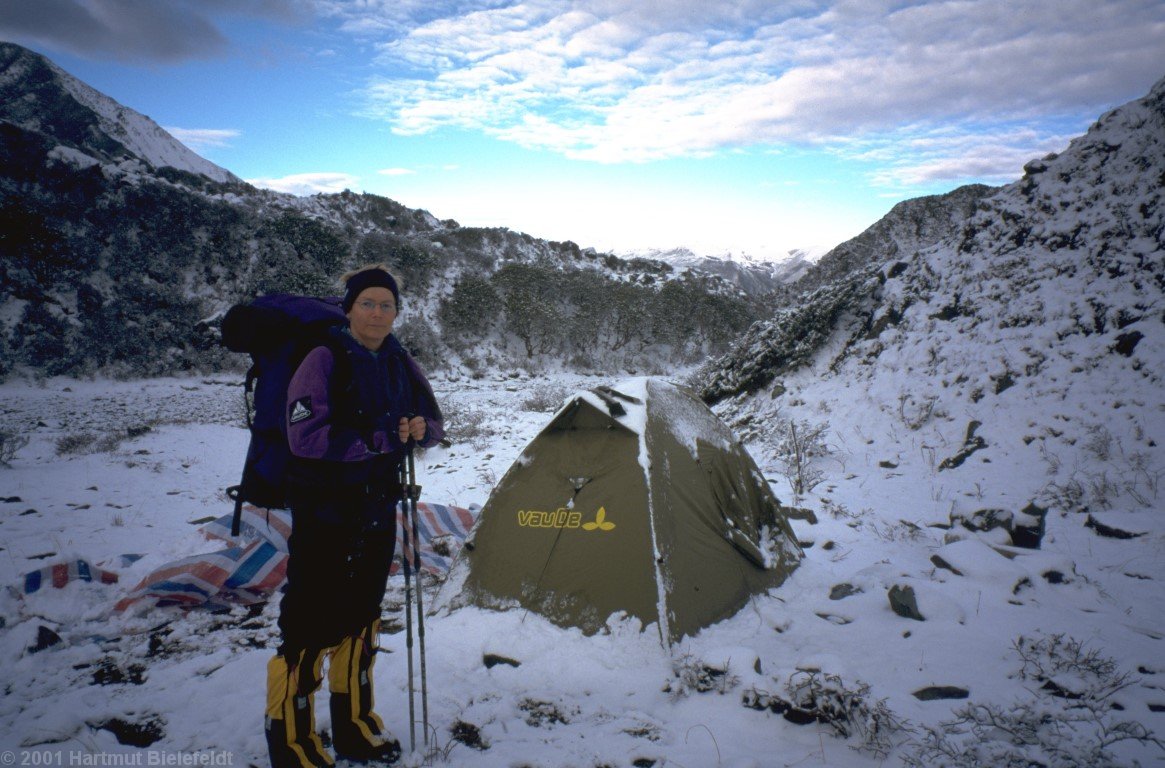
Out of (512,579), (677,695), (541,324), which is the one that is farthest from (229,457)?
(541,324)

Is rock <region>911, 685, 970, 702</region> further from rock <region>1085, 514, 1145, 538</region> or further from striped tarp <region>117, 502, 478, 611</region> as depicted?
striped tarp <region>117, 502, 478, 611</region>

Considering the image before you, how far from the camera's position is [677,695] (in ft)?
10.2

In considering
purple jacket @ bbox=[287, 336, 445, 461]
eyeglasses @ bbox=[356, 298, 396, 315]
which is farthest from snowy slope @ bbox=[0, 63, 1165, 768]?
eyeglasses @ bbox=[356, 298, 396, 315]

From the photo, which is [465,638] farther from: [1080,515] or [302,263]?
[302,263]

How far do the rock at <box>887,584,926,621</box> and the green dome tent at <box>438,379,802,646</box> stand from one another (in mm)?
892

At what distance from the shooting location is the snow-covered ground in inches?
105

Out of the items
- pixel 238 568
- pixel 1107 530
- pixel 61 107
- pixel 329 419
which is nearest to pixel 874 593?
pixel 1107 530

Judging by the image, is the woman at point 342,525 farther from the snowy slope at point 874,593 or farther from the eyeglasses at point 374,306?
the snowy slope at point 874,593

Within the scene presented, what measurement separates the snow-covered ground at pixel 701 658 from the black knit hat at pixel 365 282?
2.52m

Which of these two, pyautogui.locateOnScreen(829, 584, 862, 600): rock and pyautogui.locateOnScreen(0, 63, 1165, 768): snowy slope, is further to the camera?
pyautogui.locateOnScreen(829, 584, 862, 600): rock

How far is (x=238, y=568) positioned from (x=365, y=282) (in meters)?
3.23

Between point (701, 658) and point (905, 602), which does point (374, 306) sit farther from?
point (905, 602)

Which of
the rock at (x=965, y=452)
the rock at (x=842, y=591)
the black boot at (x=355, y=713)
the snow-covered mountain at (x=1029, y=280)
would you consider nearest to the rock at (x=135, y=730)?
the black boot at (x=355, y=713)

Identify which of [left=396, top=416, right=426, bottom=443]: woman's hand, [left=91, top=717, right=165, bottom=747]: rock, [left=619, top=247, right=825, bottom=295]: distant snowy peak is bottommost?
[left=91, top=717, right=165, bottom=747]: rock
